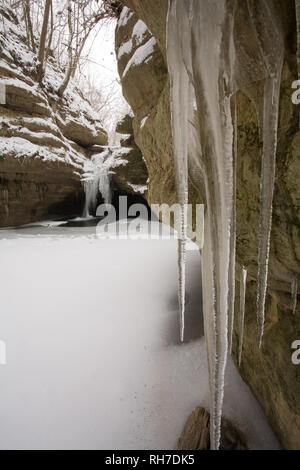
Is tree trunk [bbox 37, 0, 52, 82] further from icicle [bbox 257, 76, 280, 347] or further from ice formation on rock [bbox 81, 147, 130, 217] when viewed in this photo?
icicle [bbox 257, 76, 280, 347]

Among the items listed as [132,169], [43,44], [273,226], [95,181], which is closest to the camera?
[273,226]

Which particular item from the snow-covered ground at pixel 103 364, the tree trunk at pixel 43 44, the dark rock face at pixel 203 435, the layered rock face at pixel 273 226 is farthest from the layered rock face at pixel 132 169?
the dark rock face at pixel 203 435

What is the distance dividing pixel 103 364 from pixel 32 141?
21.4 feet

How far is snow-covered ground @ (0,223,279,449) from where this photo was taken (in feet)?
4.87

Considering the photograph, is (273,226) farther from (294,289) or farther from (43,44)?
(43,44)

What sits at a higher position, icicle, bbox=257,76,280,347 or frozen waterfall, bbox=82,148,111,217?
frozen waterfall, bbox=82,148,111,217

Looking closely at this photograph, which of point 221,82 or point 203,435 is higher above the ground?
point 221,82

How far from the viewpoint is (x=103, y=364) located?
6.36 ft

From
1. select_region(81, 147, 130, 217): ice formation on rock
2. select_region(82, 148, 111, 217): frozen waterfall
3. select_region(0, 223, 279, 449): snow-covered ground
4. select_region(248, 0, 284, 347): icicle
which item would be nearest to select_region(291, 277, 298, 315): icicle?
select_region(248, 0, 284, 347): icicle

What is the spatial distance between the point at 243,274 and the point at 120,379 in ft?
4.31

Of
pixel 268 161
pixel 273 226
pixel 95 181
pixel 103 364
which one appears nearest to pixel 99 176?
pixel 95 181

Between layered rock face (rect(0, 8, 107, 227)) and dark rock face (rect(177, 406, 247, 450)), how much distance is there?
21.9ft

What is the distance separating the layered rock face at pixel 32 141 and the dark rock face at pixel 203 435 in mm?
6672

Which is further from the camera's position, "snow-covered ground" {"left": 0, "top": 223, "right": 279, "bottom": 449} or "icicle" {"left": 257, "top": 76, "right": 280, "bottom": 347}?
"snow-covered ground" {"left": 0, "top": 223, "right": 279, "bottom": 449}
